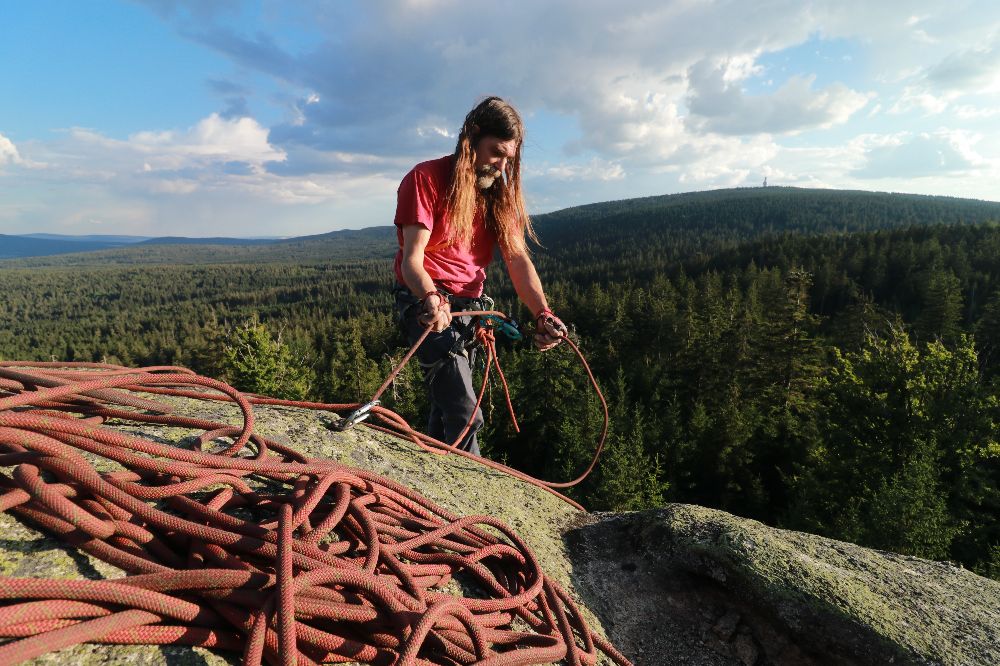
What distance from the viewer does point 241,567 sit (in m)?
1.63

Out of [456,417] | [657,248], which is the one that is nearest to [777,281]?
[456,417]

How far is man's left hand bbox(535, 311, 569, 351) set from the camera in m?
3.80

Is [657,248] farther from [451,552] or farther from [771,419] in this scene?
[451,552]

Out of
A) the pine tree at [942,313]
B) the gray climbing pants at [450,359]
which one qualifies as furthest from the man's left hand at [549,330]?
the pine tree at [942,313]

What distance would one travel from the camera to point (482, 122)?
3.54 metres

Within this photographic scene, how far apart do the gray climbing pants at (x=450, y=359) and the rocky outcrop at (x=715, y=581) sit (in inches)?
20.6

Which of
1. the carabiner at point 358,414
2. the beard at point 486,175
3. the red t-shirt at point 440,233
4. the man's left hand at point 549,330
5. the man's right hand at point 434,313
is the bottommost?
the carabiner at point 358,414

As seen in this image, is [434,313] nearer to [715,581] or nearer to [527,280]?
[527,280]

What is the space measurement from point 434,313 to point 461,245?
0.94 metres

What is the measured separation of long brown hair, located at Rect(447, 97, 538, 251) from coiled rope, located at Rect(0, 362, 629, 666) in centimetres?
204

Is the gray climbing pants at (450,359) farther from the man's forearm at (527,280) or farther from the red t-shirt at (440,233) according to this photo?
the man's forearm at (527,280)

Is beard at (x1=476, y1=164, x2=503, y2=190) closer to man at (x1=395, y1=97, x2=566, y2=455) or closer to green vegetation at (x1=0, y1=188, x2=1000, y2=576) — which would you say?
man at (x1=395, y1=97, x2=566, y2=455)

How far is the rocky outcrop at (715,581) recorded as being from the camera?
251 cm

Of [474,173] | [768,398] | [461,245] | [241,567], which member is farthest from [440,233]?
[768,398]
